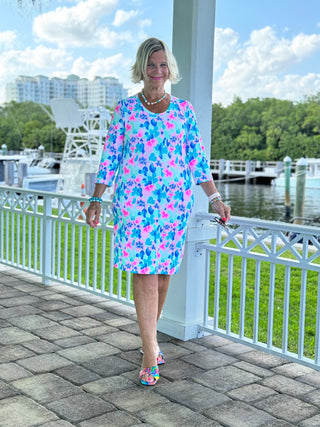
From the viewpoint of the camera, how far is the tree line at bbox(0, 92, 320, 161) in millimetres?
26938

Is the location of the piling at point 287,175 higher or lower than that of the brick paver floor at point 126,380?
higher

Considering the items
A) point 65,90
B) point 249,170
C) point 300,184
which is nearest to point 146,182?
point 300,184

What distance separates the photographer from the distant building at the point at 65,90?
25.2 m

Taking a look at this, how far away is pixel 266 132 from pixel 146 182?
26.2m

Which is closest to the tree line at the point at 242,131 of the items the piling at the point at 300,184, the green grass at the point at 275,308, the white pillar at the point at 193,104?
the piling at the point at 300,184

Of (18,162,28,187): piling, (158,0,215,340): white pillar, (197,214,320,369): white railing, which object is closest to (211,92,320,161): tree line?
(18,162,28,187): piling

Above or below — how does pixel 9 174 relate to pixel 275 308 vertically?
above

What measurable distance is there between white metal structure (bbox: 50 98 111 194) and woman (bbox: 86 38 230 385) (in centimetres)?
1597

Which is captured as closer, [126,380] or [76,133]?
[126,380]

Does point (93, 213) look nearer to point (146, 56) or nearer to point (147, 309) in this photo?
point (147, 309)

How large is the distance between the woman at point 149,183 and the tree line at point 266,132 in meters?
24.1

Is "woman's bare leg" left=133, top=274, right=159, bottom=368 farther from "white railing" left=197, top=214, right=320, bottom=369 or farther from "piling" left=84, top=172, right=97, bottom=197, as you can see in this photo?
"piling" left=84, top=172, right=97, bottom=197

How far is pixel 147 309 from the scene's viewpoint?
252 cm

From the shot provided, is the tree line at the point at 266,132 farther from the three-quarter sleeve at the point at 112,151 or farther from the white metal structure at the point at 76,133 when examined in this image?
the three-quarter sleeve at the point at 112,151
